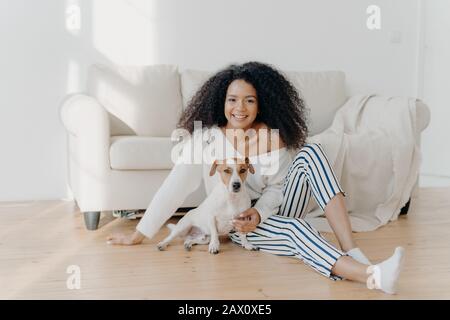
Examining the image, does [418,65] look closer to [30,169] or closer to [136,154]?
[136,154]

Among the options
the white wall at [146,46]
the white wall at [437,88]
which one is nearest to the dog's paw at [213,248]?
the white wall at [146,46]

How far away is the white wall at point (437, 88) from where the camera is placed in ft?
12.5

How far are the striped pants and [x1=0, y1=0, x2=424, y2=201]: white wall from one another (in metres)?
1.69

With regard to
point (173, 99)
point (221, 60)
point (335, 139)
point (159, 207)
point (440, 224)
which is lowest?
point (440, 224)

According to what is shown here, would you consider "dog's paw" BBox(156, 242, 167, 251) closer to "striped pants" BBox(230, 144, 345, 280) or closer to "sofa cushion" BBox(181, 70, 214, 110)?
"striped pants" BBox(230, 144, 345, 280)

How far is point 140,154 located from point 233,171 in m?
0.67

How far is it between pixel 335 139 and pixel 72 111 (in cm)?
126

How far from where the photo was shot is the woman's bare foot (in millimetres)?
2064

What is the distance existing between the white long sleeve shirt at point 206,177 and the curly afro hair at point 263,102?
6 cm

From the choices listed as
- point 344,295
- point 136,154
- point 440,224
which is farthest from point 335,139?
point 344,295

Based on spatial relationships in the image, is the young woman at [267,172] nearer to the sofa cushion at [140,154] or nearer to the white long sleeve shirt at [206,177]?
the white long sleeve shirt at [206,177]

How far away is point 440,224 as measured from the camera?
253cm

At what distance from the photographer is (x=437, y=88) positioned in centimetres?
390

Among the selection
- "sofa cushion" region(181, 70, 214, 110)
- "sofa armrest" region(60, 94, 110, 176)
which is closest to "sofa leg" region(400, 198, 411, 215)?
"sofa cushion" region(181, 70, 214, 110)
